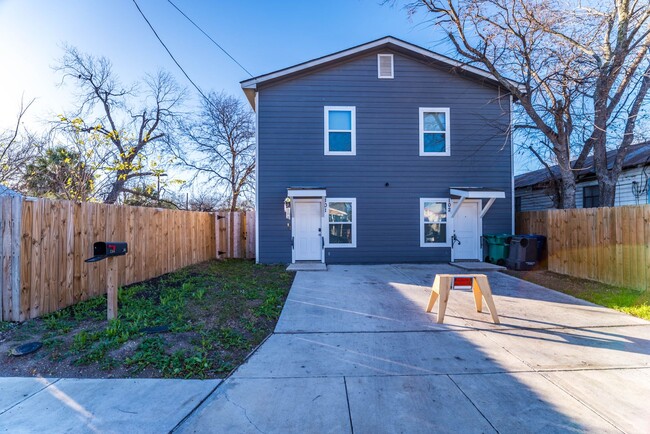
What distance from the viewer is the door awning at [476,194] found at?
373 inches

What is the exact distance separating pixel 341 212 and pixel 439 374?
7296mm

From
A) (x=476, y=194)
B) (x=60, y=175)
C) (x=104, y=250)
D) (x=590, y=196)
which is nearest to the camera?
(x=104, y=250)

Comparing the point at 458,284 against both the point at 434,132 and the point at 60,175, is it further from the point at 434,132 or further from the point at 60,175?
the point at 60,175

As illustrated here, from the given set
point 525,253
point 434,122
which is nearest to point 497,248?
point 525,253

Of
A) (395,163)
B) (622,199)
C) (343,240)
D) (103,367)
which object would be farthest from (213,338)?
(622,199)

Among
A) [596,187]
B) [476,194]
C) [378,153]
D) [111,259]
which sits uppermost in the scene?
[378,153]

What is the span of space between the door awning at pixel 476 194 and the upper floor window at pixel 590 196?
513 centimetres

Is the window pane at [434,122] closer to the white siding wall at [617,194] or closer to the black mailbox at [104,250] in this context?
the white siding wall at [617,194]

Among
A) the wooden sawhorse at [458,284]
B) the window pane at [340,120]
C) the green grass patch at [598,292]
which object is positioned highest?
the window pane at [340,120]

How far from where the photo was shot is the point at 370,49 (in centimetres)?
1028

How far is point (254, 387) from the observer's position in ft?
9.70

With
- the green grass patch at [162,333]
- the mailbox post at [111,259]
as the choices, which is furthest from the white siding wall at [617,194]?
the mailbox post at [111,259]

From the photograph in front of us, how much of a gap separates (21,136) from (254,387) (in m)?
10.9

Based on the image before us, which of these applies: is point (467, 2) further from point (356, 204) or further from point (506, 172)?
point (356, 204)
